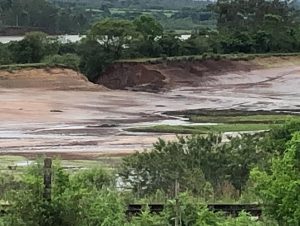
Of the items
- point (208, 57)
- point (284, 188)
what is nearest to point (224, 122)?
point (208, 57)

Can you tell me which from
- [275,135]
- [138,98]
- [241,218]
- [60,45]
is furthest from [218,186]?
[60,45]

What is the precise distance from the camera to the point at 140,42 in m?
65.8

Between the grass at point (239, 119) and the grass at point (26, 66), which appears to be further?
the grass at point (26, 66)

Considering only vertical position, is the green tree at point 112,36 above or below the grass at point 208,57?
above

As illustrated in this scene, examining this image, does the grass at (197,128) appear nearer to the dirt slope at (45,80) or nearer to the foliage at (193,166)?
the foliage at (193,166)

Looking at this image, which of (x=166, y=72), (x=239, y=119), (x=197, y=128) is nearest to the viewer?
(x=197, y=128)

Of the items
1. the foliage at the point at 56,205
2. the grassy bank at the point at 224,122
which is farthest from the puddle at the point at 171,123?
the foliage at the point at 56,205

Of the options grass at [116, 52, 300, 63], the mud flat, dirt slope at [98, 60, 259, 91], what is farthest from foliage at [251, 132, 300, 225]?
grass at [116, 52, 300, 63]

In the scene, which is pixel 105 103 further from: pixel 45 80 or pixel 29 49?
pixel 29 49

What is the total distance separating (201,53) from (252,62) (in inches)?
150

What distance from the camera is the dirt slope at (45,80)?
58688 mm

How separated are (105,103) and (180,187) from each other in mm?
33664

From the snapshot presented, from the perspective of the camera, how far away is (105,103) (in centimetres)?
5238

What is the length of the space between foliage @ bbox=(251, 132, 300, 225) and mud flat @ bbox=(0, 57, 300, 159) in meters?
20.5
